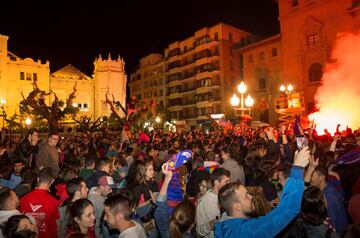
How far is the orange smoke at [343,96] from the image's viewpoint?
81.6 feet

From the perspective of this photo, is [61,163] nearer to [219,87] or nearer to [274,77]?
[274,77]

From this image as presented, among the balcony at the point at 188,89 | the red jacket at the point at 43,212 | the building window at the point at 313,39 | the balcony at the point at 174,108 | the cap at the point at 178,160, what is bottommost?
the red jacket at the point at 43,212

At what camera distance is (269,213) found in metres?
2.72

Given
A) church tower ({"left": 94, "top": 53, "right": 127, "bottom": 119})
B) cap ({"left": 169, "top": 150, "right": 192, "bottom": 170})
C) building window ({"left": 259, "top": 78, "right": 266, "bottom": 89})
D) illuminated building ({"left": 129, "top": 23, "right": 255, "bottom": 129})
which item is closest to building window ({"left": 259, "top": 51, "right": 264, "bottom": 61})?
building window ({"left": 259, "top": 78, "right": 266, "bottom": 89})

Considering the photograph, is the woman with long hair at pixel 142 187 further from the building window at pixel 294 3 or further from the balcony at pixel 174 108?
the balcony at pixel 174 108

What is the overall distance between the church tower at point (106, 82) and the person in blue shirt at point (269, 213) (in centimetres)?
5491

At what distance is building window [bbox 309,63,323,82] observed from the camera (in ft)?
111

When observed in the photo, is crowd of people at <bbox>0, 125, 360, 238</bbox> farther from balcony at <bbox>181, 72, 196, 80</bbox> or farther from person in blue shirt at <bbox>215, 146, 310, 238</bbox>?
balcony at <bbox>181, 72, 196, 80</bbox>

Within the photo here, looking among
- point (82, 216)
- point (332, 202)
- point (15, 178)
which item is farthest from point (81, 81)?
point (332, 202)

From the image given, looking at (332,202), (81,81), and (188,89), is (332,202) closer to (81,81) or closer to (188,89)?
(81,81)

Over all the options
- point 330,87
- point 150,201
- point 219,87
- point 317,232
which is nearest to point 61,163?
point 150,201

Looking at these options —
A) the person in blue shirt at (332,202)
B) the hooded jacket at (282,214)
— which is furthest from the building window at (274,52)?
the hooded jacket at (282,214)

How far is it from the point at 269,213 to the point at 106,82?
5652 cm

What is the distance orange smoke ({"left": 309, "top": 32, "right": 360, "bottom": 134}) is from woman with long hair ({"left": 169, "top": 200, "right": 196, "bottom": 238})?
21712 millimetres
